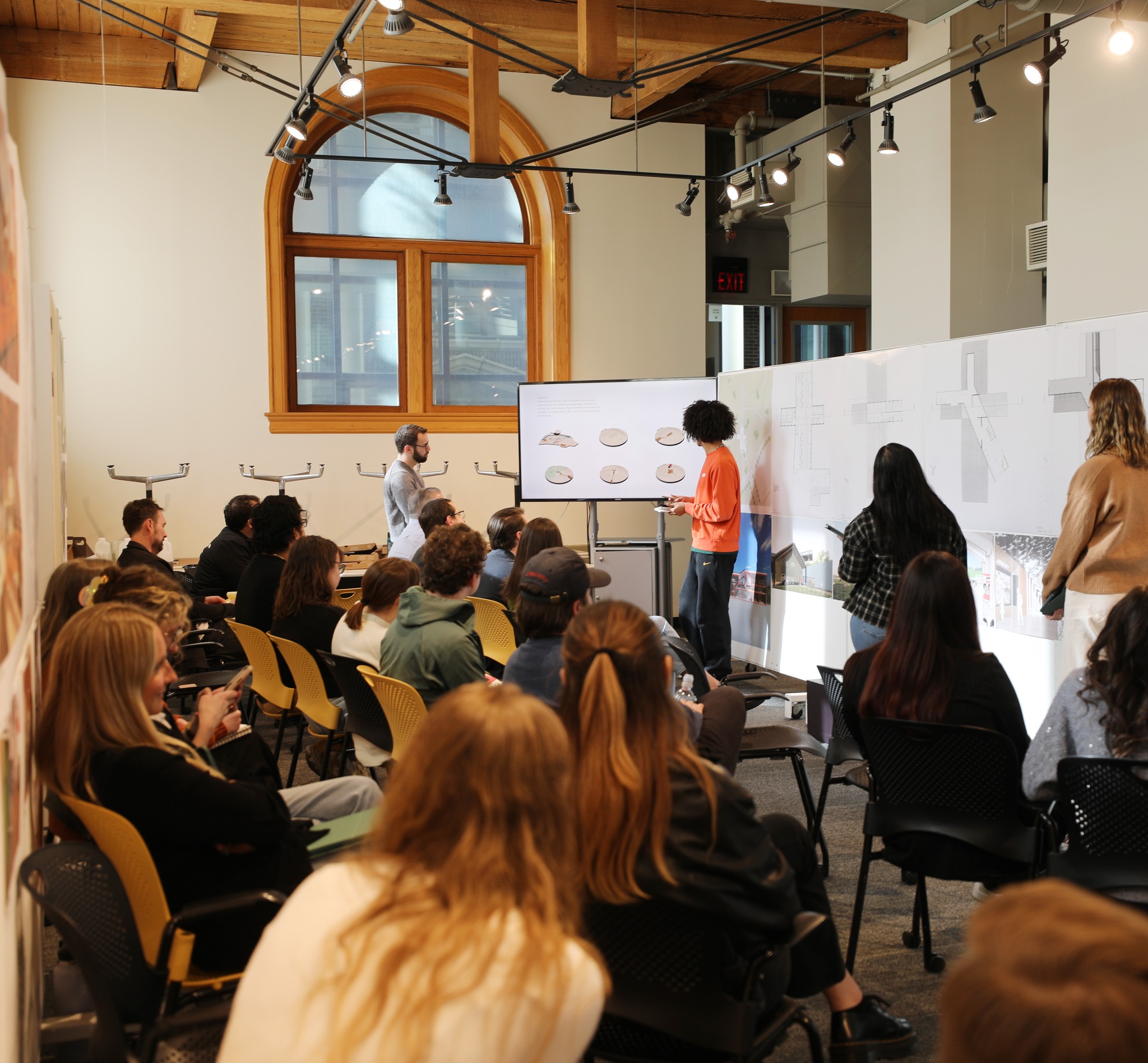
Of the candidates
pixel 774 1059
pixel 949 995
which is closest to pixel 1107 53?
pixel 774 1059

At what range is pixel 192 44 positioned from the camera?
7.34 m

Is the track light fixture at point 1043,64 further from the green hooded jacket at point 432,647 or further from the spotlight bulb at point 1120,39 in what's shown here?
the green hooded jacket at point 432,647

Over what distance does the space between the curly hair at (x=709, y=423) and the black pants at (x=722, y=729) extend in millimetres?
3460

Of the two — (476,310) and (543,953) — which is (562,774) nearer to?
(543,953)

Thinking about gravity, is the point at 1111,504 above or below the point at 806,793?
above

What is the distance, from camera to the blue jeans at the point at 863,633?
419 centimetres

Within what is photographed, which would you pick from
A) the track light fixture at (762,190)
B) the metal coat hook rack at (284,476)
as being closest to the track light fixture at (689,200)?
the track light fixture at (762,190)

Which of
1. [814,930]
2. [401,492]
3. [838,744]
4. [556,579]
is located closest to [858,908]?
[838,744]

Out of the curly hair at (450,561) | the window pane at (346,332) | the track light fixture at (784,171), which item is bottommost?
the curly hair at (450,561)

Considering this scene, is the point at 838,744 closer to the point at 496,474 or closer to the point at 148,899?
the point at 148,899

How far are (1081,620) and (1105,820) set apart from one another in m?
1.78

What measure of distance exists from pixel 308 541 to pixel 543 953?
3392mm

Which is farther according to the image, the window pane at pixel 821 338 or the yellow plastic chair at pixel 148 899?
the window pane at pixel 821 338

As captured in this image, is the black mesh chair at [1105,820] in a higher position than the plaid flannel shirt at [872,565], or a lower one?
lower
